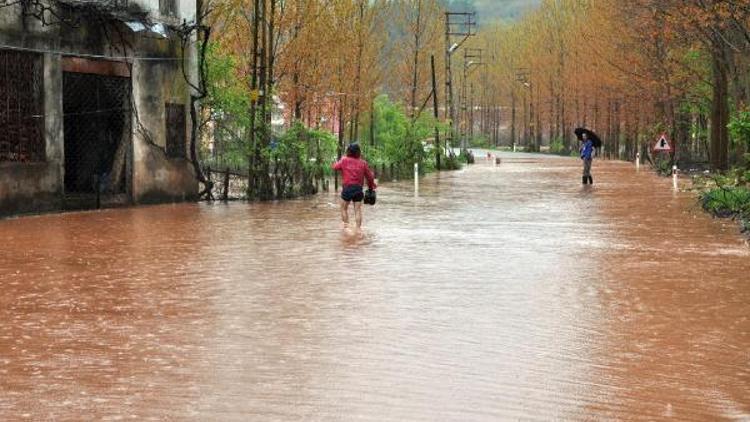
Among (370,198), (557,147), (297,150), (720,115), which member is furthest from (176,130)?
(557,147)

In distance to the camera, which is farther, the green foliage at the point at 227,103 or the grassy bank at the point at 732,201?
the green foliage at the point at 227,103

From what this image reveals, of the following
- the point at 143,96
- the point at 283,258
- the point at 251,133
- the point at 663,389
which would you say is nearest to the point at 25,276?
the point at 283,258

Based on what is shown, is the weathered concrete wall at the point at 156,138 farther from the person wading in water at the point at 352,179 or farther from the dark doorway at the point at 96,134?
the person wading in water at the point at 352,179

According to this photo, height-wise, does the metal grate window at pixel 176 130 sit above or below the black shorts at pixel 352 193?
above

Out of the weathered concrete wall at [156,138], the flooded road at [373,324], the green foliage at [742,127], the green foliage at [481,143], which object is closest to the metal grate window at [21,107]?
the weathered concrete wall at [156,138]

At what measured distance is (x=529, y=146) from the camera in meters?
123

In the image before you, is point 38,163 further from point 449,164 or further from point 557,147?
point 557,147

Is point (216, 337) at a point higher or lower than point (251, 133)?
lower

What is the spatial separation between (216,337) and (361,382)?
7.31 ft

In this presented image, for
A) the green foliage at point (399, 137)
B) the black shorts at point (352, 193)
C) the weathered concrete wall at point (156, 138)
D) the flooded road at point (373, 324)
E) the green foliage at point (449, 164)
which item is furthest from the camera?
the green foliage at point (449, 164)

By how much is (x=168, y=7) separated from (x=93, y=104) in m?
3.16

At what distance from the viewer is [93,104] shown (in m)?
29.9

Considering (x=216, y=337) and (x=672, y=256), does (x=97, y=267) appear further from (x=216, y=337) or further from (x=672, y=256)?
(x=672, y=256)

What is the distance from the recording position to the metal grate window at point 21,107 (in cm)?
2533
